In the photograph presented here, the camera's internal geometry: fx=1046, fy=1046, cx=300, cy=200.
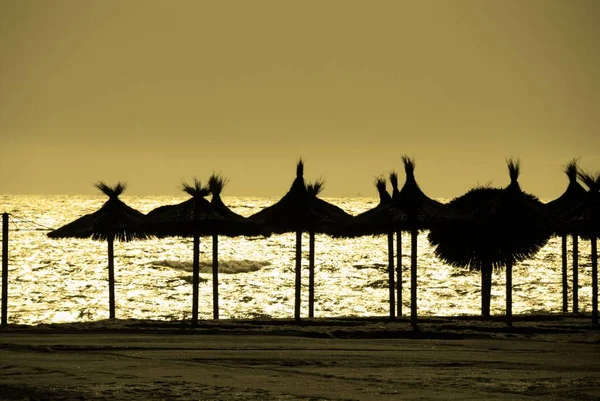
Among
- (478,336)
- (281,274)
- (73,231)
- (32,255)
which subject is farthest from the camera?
(32,255)

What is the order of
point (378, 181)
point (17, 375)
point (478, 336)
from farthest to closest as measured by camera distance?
point (378, 181) < point (478, 336) < point (17, 375)

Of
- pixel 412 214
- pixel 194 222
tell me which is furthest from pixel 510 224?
pixel 194 222

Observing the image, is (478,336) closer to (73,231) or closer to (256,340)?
(256,340)

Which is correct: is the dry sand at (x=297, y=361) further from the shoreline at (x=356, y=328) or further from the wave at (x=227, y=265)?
the wave at (x=227, y=265)

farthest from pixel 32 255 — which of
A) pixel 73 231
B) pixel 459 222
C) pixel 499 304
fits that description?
pixel 459 222

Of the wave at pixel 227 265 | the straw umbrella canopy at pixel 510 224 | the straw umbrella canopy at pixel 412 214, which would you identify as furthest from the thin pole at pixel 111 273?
the wave at pixel 227 265

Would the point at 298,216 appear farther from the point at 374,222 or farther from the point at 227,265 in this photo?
the point at 227,265

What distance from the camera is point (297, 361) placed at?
62.8 feet

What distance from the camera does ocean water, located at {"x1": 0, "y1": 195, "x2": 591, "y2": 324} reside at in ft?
165

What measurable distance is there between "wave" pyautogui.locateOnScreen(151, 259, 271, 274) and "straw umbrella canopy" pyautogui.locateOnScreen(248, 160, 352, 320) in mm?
40950

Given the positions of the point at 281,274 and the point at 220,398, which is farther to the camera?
the point at 281,274

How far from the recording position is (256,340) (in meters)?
23.1

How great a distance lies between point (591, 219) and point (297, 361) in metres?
13.1

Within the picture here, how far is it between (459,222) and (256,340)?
6.15 m
